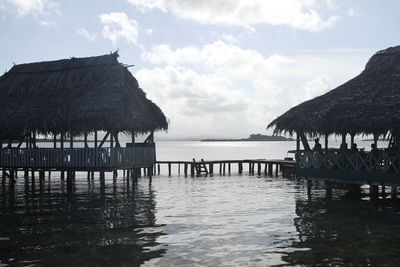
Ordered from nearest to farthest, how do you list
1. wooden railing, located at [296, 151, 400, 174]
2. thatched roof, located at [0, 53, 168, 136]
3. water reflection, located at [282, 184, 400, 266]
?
water reflection, located at [282, 184, 400, 266]
wooden railing, located at [296, 151, 400, 174]
thatched roof, located at [0, 53, 168, 136]

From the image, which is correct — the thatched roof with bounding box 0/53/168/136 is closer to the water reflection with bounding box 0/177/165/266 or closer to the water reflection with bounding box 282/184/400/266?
the water reflection with bounding box 0/177/165/266

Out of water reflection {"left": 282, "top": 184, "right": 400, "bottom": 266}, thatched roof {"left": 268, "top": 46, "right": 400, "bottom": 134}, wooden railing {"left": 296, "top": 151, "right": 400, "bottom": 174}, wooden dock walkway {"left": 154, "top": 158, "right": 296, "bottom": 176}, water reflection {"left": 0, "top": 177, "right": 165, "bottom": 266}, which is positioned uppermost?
thatched roof {"left": 268, "top": 46, "right": 400, "bottom": 134}

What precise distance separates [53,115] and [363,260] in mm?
16612

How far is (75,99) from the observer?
23.2 metres

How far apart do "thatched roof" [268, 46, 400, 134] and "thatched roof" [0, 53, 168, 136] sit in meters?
7.34

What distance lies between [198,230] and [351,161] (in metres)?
8.54

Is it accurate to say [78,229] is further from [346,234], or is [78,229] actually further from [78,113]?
[78,113]

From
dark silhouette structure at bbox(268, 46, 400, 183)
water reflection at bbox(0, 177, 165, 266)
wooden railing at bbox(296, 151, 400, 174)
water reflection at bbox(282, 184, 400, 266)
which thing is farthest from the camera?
dark silhouette structure at bbox(268, 46, 400, 183)

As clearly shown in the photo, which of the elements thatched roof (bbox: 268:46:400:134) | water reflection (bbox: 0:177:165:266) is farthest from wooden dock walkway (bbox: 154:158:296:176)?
water reflection (bbox: 0:177:165:266)

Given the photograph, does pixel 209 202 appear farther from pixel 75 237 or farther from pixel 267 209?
pixel 75 237

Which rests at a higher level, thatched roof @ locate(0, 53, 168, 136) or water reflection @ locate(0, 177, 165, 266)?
thatched roof @ locate(0, 53, 168, 136)

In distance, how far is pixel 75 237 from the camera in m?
12.8

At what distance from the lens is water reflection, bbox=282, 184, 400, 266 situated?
1059 cm

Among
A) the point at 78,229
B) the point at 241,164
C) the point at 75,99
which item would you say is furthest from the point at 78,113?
the point at 241,164
